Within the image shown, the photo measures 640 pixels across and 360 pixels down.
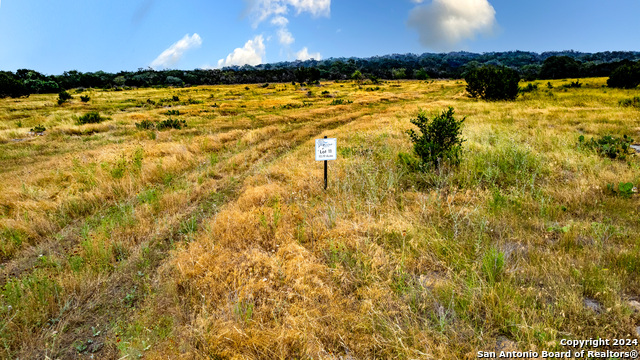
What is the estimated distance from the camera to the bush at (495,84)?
1158 inches

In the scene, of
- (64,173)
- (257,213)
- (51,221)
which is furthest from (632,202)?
(64,173)

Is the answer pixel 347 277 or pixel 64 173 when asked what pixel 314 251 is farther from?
pixel 64 173

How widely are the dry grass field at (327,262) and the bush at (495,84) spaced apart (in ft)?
83.8

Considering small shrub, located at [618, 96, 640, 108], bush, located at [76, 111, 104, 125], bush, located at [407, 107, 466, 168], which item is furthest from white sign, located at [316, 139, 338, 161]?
small shrub, located at [618, 96, 640, 108]

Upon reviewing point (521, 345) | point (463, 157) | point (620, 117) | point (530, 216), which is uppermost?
point (620, 117)

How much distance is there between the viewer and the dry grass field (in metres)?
2.92

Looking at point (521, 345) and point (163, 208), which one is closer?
point (521, 345)

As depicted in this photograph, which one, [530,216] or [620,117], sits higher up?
[620,117]

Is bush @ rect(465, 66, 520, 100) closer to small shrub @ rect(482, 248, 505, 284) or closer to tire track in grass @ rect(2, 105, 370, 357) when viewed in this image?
small shrub @ rect(482, 248, 505, 284)

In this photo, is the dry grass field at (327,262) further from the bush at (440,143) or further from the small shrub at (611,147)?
the small shrub at (611,147)

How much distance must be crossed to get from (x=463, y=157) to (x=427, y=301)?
644 cm

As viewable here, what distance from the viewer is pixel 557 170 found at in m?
7.34

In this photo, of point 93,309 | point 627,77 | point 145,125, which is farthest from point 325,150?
point 627,77

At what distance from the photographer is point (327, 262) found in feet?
13.8
